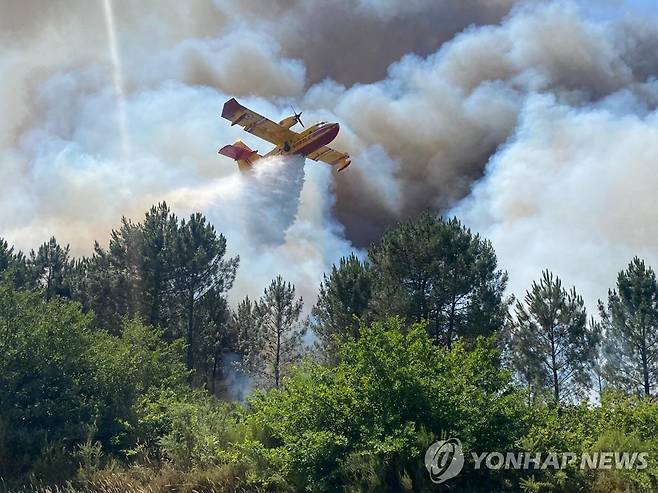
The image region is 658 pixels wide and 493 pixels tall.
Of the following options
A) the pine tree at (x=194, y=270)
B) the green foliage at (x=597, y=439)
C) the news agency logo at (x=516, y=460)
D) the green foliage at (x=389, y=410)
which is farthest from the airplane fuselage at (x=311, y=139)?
the news agency logo at (x=516, y=460)

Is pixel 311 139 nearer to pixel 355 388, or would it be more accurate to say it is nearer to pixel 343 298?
pixel 343 298

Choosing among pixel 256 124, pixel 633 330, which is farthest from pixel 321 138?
pixel 633 330

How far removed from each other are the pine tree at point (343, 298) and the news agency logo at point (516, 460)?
63.4 ft

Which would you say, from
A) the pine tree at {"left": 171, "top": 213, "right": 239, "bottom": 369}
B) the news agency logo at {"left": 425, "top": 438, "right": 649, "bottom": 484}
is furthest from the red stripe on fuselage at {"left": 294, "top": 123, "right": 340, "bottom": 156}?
the news agency logo at {"left": 425, "top": 438, "right": 649, "bottom": 484}

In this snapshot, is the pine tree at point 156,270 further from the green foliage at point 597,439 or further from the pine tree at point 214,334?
the green foliage at point 597,439

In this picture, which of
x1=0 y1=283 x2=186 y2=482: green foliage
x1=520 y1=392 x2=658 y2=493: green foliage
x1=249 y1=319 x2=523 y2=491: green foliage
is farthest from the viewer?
x1=0 y1=283 x2=186 y2=482: green foliage

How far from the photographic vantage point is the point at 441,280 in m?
29.9

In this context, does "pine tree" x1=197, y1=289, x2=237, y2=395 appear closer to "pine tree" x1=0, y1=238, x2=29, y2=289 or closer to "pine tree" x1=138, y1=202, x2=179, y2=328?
"pine tree" x1=138, y1=202, x2=179, y2=328

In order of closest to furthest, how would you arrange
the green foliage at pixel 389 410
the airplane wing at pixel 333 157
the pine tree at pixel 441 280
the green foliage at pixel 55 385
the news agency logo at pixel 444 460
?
1. the news agency logo at pixel 444 460
2. the green foliage at pixel 389 410
3. the green foliage at pixel 55 385
4. the pine tree at pixel 441 280
5. the airplane wing at pixel 333 157

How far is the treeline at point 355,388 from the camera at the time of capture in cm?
1127

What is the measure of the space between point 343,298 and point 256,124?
515 inches

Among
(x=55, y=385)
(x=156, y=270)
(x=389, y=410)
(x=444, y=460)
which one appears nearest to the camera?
(x=444, y=460)

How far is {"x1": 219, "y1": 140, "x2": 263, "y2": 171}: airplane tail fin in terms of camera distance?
46938 millimetres

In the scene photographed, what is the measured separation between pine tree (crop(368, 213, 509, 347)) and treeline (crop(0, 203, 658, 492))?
0.24 feet
